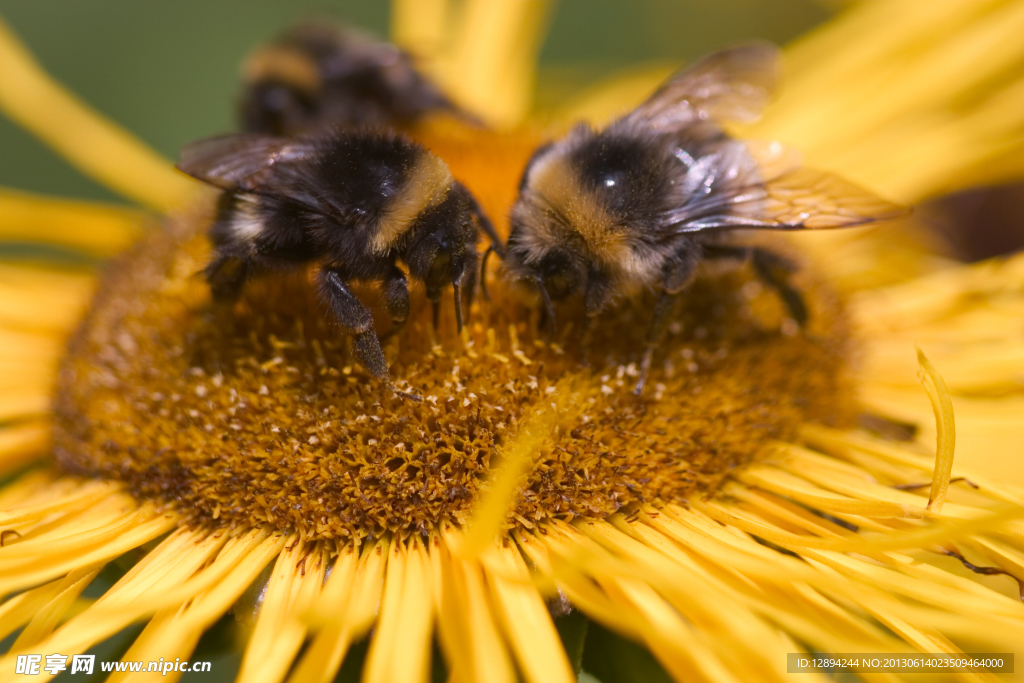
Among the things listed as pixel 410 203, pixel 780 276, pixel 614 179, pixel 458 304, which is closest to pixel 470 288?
pixel 458 304

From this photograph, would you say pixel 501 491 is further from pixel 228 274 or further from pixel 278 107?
pixel 278 107

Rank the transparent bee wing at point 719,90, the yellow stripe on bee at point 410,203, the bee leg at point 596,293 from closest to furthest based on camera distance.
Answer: the yellow stripe on bee at point 410,203
the bee leg at point 596,293
the transparent bee wing at point 719,90

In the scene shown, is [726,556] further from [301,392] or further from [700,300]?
[301,392]

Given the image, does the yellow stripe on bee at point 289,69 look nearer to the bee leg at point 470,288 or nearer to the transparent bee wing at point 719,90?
the transparent bee wing at point 719,90

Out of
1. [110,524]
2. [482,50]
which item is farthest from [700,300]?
[482,50]

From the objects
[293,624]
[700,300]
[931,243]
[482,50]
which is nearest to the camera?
[293,624]

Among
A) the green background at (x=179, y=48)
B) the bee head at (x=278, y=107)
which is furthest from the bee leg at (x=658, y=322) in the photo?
the green background at (x=179, y=48)

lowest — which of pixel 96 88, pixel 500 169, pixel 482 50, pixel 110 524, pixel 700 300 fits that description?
pixel 110 524
